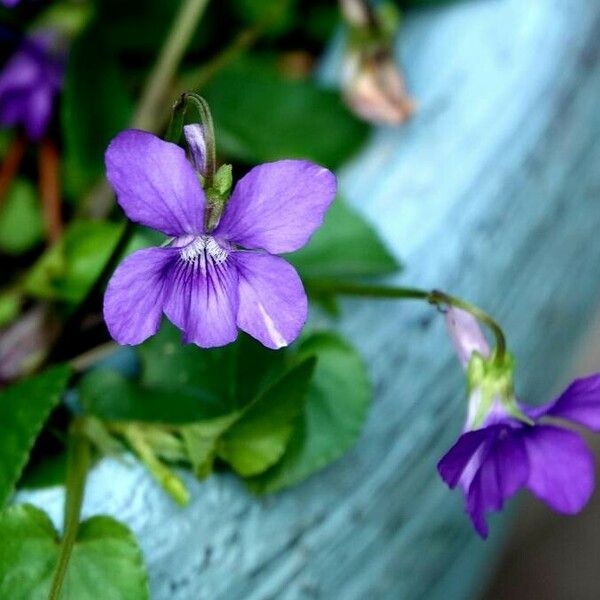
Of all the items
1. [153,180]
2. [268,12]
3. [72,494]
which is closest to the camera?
[153,180]

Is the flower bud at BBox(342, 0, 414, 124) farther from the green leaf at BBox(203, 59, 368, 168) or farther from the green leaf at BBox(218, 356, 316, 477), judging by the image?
the green leaf at BBox(218, 356, 316, 477)

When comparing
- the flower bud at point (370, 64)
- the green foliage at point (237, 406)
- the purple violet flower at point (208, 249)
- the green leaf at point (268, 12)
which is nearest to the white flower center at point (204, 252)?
the purple violet flower at point (208, 249)

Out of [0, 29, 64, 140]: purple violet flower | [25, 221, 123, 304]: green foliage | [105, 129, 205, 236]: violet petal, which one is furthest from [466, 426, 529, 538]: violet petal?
[0, 29, 64, 140]: purple violet flower

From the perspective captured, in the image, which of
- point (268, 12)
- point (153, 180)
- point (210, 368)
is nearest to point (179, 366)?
point (210, 368)

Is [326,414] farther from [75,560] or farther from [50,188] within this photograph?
[50,188]

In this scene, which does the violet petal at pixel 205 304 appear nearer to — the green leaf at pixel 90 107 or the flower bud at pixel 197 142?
the flower bud at pixel 197 142

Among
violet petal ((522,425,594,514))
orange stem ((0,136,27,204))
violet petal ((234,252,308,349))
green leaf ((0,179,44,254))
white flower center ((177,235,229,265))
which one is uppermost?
white flower center ((177,235,229,265))

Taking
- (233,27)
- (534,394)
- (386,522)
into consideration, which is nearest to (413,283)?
(386,522)
